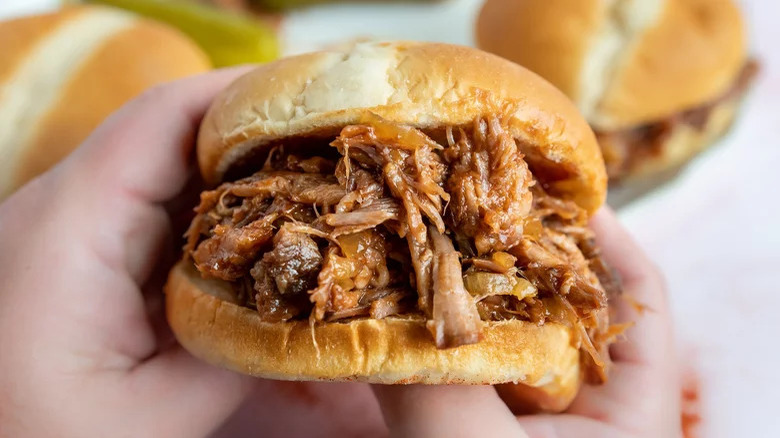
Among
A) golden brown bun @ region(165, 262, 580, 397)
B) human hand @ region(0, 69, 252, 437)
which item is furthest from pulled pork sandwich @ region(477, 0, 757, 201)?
golden brown bun @ region(165, 262, 580, 397)

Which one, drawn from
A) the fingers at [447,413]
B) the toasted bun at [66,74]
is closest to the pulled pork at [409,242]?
the fingers at [447,413]

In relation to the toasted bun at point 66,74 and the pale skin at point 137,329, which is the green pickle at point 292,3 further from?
the pale skin at point 137,329

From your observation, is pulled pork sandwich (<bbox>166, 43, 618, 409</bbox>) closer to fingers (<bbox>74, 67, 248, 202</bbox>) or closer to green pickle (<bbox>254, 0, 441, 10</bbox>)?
fingers (<bbox>74, 67, 248, 202</bbox>)

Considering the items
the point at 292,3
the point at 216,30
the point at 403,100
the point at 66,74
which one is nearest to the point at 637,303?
the point at 403,100

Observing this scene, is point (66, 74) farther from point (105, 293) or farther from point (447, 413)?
point (447, 413)

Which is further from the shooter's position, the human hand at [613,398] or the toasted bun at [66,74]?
the toasted bun at [66,74]


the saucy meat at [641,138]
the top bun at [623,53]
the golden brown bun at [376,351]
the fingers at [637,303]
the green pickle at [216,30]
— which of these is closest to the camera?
the golden brown bun at [376,351]

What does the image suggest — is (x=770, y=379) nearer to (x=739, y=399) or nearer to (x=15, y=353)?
(x=739, y=399)
